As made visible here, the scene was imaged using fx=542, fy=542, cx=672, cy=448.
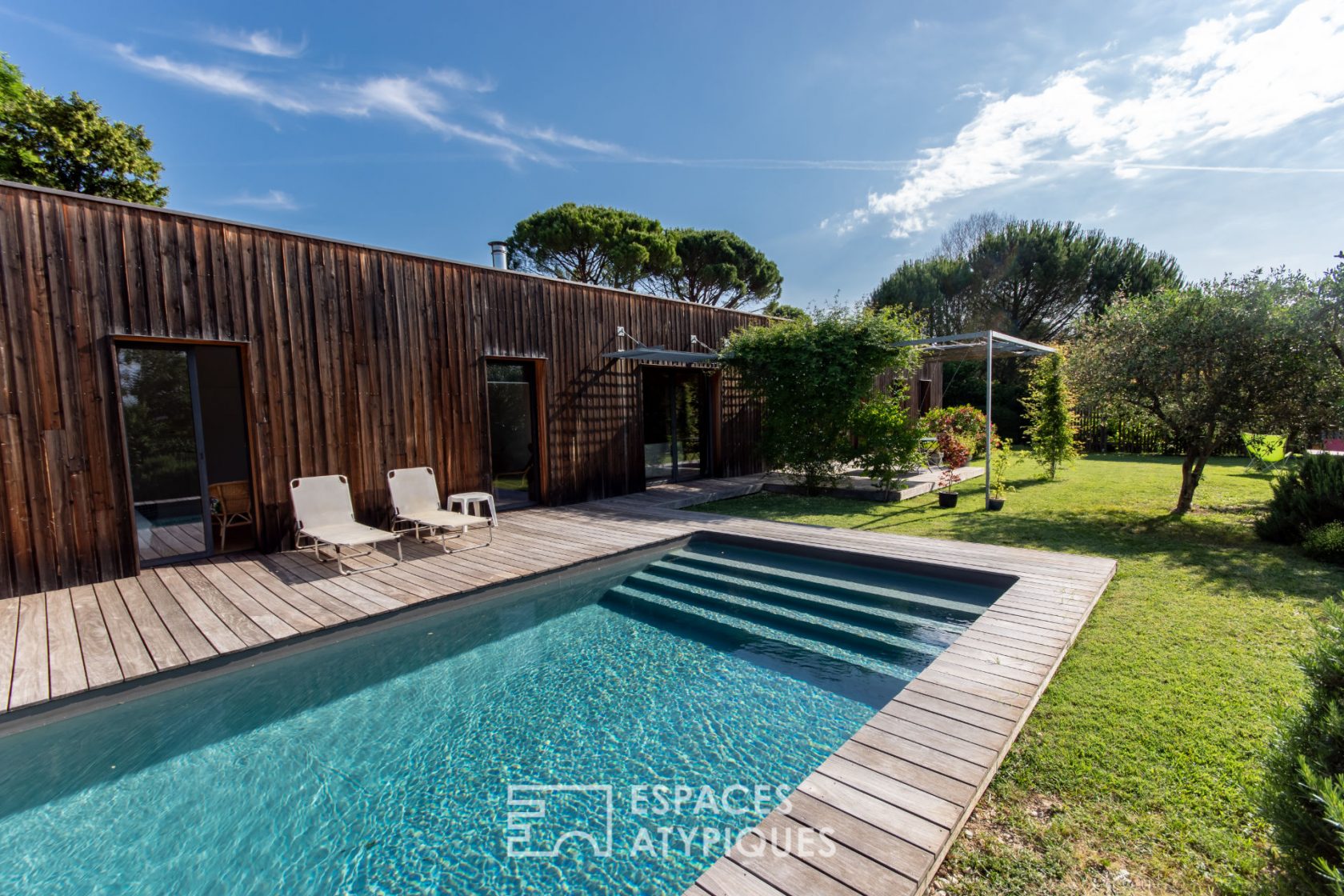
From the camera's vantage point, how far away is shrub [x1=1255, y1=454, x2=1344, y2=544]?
520 centimetres

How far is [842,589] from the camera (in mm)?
4711

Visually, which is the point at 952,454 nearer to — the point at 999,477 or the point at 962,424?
the point at 999,477

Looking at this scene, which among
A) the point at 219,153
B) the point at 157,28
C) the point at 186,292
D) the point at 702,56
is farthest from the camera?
the point at 219,153

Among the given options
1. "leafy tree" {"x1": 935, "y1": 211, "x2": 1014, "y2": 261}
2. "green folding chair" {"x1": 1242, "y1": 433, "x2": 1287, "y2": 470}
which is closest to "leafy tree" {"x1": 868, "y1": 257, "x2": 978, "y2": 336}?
"leafy tree" {"x1": 935, "y1": 211, "x2": 1014, "y2": 261}

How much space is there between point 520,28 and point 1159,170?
37.7 feet

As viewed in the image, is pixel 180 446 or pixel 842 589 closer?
pixel 842 589

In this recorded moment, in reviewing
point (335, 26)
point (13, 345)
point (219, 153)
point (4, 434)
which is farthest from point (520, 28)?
point (4, 434)

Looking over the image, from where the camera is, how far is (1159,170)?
986cm

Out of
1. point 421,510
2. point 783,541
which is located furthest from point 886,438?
point 421,510

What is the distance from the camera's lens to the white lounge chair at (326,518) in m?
5.12

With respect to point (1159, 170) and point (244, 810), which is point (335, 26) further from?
point (1159, 170)

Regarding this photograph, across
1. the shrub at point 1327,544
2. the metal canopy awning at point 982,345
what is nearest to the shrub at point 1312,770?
the shrub at point 1327,544

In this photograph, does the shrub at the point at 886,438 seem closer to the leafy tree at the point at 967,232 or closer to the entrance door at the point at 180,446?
the entrance door at the point at 180,446

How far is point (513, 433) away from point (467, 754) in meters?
5.67
